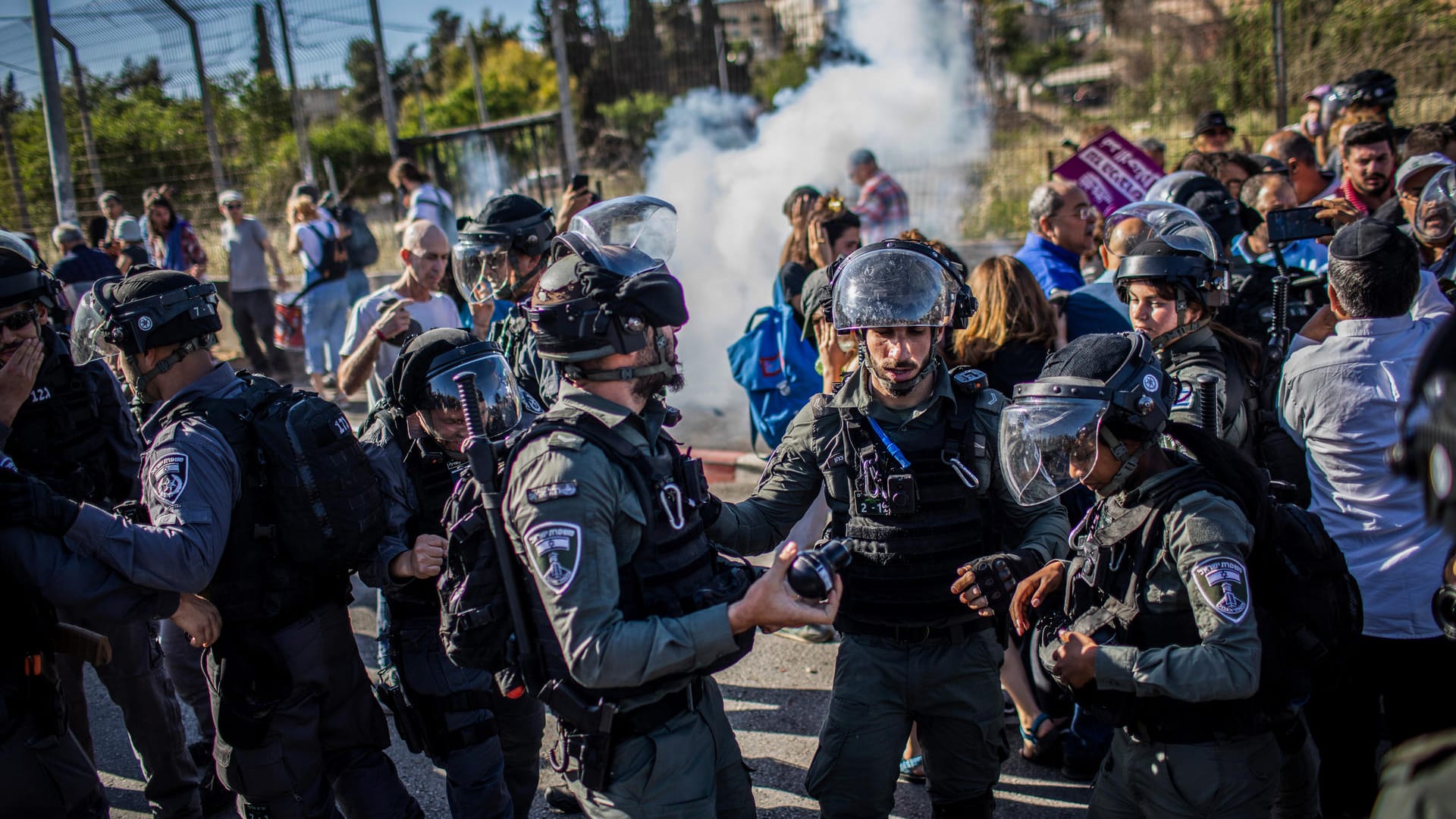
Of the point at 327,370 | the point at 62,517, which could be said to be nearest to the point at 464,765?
the point at 62,517

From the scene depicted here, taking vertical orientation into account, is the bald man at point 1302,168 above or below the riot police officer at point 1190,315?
above

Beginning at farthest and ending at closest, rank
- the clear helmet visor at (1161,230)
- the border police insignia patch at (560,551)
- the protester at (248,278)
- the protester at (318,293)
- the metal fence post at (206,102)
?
the metal fence post at (206,102) → the protester at (248,278) → the protester at (318,293) → the clear helmet visor at (1161,230) → the border police insignia patch at (560,551)

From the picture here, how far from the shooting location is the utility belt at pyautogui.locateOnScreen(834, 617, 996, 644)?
287cm

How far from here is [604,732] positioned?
2.30m

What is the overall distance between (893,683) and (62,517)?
230cm

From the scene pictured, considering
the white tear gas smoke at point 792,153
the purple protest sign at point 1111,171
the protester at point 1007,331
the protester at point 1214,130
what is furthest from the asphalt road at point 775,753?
the protester at point 1214,130

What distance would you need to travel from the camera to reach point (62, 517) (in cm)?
263

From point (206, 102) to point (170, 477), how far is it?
427 inches

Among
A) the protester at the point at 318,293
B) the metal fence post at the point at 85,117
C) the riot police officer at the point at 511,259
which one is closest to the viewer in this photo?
the riot police officer at the point at 511,259

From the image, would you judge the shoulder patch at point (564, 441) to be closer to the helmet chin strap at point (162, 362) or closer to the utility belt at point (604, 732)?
the utility belt at point (604, 732)

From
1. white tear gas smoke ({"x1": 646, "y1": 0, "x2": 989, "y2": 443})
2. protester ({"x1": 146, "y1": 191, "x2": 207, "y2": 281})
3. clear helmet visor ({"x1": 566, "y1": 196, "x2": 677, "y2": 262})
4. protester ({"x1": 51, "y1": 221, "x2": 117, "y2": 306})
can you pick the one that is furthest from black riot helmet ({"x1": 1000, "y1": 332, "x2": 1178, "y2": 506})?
protester ({"x1": 146, "y1": 191, "x2": 207, "y2": 281})

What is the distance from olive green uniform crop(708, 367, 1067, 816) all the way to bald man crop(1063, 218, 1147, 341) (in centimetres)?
137

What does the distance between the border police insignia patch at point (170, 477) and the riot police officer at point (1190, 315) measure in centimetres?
300

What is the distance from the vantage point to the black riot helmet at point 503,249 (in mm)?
4258
